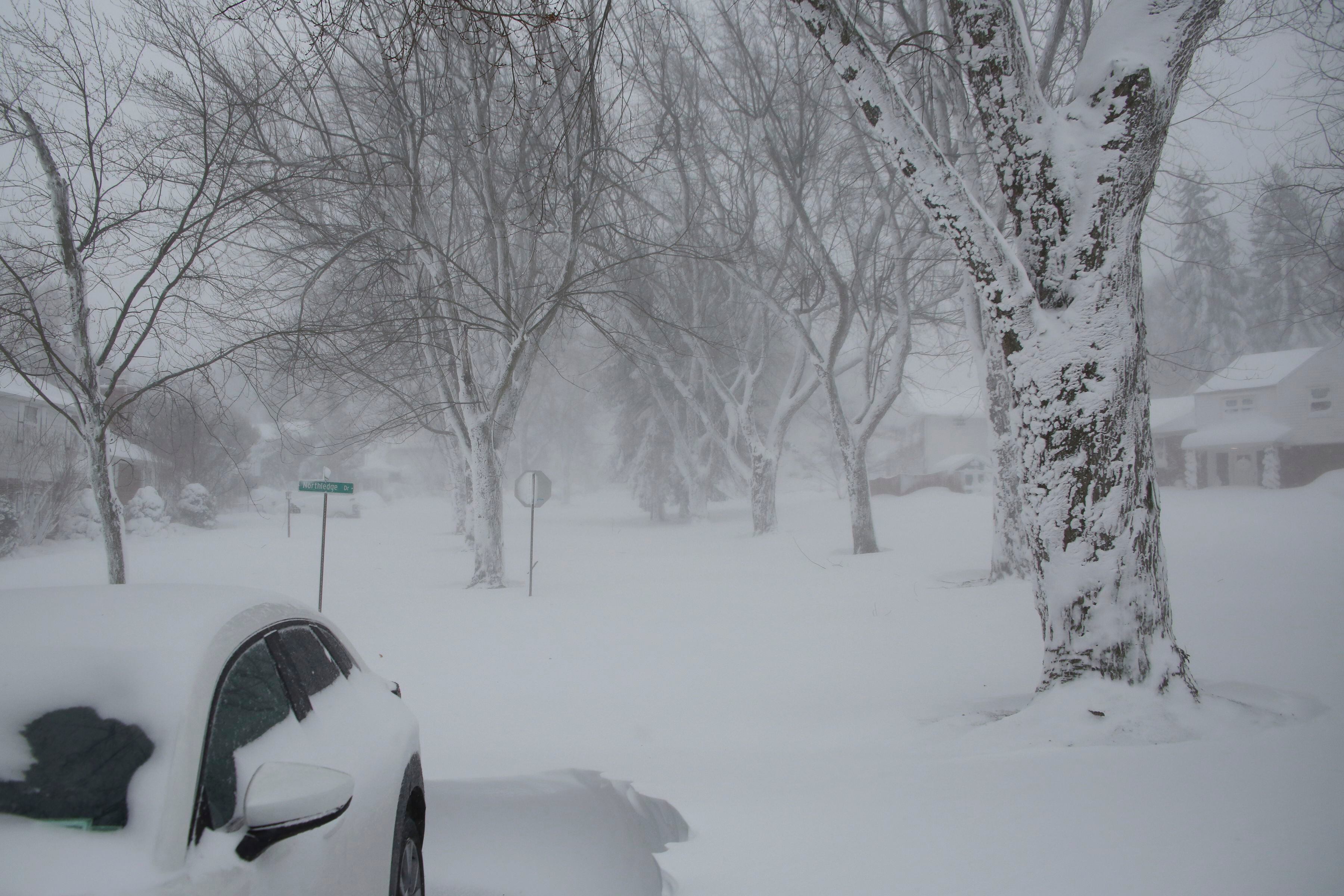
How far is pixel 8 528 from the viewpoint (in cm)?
1795

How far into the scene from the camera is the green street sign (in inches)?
391

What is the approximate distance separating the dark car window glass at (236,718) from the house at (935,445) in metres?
42.2

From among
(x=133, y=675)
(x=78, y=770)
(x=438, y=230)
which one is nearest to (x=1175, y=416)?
(x=438, y=230)

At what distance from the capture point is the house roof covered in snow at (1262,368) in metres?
14.6

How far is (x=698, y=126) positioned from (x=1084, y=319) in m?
14.1

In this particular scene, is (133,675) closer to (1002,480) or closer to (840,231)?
(1002,480)

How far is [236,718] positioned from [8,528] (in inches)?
815

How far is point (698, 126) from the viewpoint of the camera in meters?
18.0

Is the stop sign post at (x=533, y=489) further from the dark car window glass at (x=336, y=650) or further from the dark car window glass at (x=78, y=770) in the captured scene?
the dark car window glass at (x=78, y=770)

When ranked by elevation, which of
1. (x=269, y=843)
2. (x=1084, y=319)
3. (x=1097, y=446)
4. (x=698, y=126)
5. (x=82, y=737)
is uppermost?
(x=698, y=126)

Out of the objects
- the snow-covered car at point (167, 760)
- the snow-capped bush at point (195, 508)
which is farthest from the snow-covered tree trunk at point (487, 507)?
the snow-capped bush at point (195, 508)

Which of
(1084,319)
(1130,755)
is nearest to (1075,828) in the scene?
(1130,755)

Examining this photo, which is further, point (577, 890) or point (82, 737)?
point (577, 890)

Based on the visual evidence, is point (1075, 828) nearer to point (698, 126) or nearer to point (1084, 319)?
point (1084, 319)
